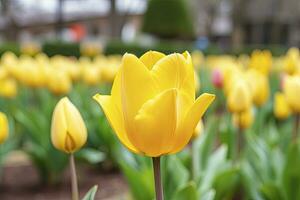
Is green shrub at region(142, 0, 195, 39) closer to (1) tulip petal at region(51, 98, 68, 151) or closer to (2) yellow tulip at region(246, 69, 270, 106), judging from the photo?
(2) yellow tulip at region(246, 69, 270, 106)

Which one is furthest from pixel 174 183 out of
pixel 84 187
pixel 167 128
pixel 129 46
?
pixel 129 46

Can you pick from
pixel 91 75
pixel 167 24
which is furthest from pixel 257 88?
pixel 167 24

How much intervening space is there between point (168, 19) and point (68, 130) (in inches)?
639

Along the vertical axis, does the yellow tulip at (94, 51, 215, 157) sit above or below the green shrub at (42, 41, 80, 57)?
above

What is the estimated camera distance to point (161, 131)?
35.4 inches

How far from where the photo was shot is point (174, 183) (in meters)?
1.79

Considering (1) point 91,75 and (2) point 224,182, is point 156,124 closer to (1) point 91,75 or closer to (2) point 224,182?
(2) point 224,182

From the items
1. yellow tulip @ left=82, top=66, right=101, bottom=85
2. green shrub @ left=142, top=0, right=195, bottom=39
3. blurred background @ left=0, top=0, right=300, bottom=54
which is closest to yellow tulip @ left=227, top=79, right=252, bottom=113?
yellow tulip @ left=82, top=66, right=101, bottom=85

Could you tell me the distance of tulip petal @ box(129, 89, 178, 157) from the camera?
2.90 ft

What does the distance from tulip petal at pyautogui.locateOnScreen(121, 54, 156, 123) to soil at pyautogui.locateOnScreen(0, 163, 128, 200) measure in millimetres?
1934

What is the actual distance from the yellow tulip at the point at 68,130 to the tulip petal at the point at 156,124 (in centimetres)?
39

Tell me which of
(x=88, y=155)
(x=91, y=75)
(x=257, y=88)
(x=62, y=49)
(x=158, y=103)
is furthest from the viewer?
(x=62, y=49)

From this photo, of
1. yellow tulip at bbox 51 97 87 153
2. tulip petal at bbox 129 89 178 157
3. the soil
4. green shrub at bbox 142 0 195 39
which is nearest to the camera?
tulip petal at bbox 129 89 178 157

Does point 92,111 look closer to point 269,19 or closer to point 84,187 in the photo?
point 84,187
